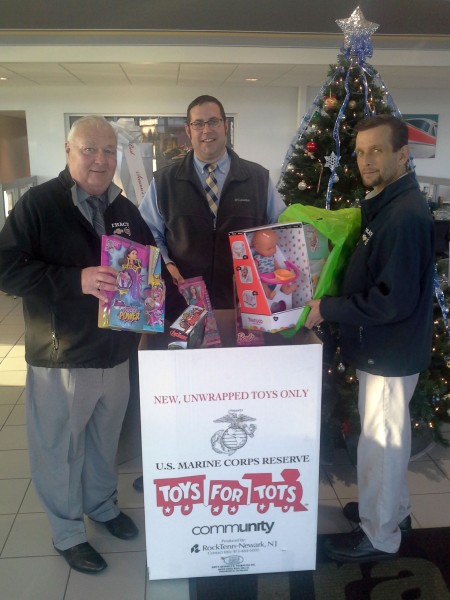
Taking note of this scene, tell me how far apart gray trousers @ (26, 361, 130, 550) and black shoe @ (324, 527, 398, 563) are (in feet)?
2.97

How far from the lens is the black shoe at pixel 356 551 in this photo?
1859mm

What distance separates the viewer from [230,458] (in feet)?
5.21

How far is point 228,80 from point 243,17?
92.7 inches

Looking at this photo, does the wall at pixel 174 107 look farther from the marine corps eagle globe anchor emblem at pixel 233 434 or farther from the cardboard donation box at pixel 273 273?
the marine corps eagle globe anchor emblem at pixel 233 434

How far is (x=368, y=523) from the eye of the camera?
1875mm

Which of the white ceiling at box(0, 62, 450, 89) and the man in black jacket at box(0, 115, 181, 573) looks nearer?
the man in black jacket at box(0, 115, 181, 573)

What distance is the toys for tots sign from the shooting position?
4.87ft

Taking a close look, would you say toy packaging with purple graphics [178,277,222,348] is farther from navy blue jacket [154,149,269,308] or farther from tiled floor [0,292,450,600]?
tiled floor [0,292,450,600]

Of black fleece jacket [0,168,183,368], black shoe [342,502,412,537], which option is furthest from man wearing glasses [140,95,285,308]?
black shoe [342,502,412,537]

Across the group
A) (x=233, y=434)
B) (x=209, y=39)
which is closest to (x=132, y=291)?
(x=233, y=434)

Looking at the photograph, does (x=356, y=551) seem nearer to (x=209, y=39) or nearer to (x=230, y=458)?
(x=230, y=458)

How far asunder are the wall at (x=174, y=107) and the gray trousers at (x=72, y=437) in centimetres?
676

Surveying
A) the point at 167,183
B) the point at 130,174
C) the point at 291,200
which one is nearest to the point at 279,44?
the point at 130,174

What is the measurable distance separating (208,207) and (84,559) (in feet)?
4.79
